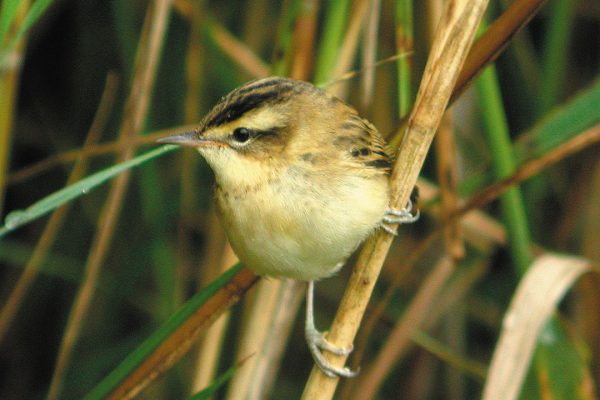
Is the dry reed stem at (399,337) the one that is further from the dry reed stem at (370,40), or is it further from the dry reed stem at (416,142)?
the dry reed stem at (416,142)

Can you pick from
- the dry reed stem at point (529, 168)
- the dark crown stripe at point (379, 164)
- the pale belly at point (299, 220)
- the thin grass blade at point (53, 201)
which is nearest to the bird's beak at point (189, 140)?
the pale belly at point (299, 220)

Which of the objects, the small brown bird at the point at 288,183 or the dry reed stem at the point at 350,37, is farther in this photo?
the dry reed stem at the point at 350,37

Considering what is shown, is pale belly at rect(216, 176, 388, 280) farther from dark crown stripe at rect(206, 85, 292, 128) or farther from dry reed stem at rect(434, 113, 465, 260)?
dry reed stem at rect(434, 113, 465, 260)

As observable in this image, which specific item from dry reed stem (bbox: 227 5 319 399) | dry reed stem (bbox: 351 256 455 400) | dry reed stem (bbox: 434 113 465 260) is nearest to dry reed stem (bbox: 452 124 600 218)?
dry reed stem (bbox: 434 113 465 260)

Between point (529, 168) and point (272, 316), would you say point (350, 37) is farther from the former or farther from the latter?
point (272, 316)

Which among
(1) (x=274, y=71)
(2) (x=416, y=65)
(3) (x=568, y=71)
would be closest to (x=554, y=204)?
(3) (x=568, y=71)

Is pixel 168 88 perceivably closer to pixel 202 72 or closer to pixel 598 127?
pixel 202 72
